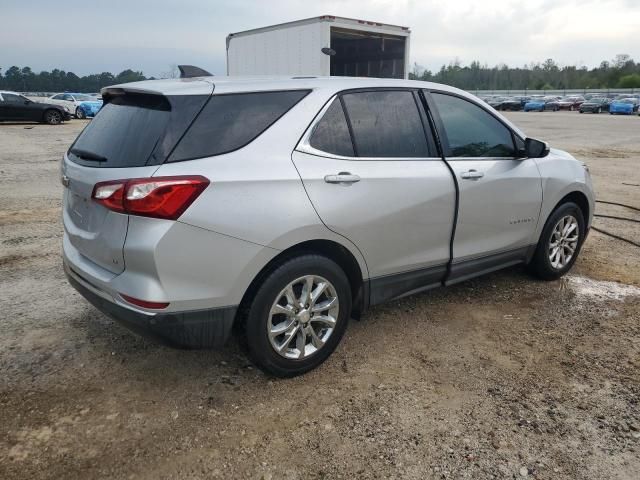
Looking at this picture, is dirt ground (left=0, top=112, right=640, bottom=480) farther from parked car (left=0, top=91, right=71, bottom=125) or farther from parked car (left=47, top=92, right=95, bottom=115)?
parked car (left=47, top=92, right=95, bottom=115)

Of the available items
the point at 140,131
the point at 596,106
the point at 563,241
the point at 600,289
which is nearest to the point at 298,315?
the point at 140,131

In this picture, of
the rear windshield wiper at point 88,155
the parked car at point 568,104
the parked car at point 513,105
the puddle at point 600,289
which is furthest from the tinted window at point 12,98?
the parked car at point 568,104

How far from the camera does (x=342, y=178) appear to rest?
3.01m

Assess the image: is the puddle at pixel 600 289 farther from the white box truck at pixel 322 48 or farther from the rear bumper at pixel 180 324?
the white box truck at pixel 322 48

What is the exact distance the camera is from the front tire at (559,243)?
14.8 feet

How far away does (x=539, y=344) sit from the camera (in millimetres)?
3592

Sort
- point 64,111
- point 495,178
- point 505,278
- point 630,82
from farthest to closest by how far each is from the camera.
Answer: point 630,82 < point 64,111 < point 505,278 < point 495,178

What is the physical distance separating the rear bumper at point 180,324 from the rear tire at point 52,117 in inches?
968

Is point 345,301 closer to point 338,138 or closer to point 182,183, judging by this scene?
point 338,138

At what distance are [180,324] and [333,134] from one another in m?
1.38

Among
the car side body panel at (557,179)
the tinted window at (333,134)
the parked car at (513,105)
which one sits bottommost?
the parked car at (513,105)

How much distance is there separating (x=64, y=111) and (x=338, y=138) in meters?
25.2

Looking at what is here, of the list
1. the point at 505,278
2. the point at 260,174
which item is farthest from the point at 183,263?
the point at 505,278

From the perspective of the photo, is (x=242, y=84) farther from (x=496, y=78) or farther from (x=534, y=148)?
(x=496, y=78)
